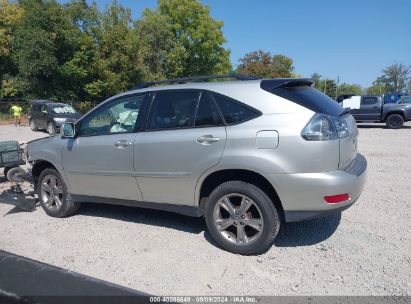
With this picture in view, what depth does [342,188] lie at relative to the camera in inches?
141

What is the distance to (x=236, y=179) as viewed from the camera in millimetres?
3955

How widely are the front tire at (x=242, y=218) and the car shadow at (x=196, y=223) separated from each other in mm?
337

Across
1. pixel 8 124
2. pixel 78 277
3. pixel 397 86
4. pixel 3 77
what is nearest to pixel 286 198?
pixel 78 277

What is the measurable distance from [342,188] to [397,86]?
3595 inches

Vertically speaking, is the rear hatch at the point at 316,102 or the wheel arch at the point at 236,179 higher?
the rear hatch at the point at 316,102

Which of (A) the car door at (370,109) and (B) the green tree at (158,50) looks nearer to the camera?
(A) the car door at (370,109)

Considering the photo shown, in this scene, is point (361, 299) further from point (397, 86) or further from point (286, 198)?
point (397, 86)

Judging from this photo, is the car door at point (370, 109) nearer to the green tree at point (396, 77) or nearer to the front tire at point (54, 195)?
the front tire at point (54, 195)

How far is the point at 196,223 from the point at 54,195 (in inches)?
84.7

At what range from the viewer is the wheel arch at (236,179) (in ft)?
12.6

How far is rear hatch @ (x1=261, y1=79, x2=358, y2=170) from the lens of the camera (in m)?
3.71

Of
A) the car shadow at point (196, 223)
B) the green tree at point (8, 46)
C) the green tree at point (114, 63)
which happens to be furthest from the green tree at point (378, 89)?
the car shadow at point (196, 223)

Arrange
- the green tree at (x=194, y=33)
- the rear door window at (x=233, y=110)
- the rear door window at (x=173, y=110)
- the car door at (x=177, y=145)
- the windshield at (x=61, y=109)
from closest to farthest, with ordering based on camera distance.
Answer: the rear door window at (x=233, y=110) < the car door at (x=177, y=145) < the rear door window at (x=173, y=110) < the windshield at (x=61, y=109) < the green tree at (x=194, y=33)

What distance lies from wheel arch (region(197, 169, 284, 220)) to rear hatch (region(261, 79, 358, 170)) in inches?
28.2
